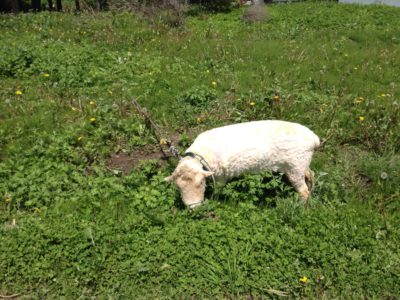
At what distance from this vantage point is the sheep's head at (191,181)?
4301 millimetres

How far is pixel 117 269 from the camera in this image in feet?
12.6

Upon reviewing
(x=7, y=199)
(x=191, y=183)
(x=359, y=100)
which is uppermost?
(x=359, y=100)

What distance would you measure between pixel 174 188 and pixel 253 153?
1.13 meters

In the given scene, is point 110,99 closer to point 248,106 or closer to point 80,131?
point 80,131

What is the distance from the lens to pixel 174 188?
4.79 m

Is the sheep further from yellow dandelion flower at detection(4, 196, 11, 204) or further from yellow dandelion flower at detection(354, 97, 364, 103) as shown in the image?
yellow dandelion flower at detection(354, 97, 364, 103)

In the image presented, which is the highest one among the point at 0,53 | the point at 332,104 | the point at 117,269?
the point at 0,53

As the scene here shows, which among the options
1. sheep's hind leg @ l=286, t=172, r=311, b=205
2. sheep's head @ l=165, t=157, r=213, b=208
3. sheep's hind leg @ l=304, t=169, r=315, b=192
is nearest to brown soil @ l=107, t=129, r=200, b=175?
sheep's head @ l=165, t=157, r=213, b=208

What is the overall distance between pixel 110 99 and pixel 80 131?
134 centimetres

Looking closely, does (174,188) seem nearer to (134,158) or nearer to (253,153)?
(253,153)

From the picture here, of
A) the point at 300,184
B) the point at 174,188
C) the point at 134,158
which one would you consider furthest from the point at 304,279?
the point at 134,158

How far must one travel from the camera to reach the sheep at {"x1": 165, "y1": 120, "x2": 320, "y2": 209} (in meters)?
4.54

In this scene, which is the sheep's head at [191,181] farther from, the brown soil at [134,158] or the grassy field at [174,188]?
the brown soil at [134,158]

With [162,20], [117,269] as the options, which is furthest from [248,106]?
[162,20]
